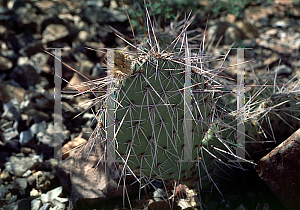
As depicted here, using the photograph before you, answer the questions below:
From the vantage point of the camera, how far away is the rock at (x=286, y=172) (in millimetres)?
1358

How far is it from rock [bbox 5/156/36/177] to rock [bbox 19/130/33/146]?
0.19 meters

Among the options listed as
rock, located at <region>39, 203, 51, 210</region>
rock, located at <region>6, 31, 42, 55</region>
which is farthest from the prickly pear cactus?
rock, located at <region>6, 31, 42, 55</region>

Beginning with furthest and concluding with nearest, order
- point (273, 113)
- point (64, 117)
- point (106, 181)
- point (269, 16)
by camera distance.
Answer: point (269, 16) < point (64, 117) < point (273, 113) < point (106, 181)

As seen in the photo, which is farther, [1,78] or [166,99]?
[1,78]

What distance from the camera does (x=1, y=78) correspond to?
2688mm

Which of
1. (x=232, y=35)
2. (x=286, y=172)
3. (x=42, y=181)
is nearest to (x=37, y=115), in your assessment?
(x=42, y=181)

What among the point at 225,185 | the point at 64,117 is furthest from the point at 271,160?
the point at 64,117

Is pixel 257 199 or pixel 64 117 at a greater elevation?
pixel 64 117

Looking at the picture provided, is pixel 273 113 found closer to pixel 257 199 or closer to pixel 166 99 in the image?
pixel 257 199

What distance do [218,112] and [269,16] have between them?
9.12 feet

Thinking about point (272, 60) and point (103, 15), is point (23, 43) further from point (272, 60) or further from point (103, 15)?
point (272, 60)

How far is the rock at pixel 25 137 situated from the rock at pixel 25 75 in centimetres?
71

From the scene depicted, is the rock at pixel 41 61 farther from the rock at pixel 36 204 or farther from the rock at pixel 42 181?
the rock at pixel 36 204

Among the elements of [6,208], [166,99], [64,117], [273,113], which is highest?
→ [166,99]
